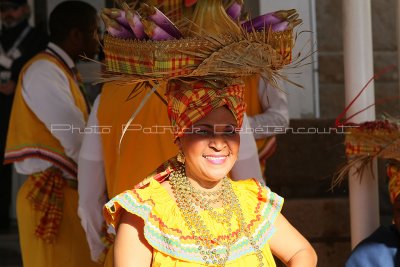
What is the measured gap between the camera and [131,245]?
132 inches

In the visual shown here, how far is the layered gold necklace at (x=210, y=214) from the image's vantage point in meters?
3.41

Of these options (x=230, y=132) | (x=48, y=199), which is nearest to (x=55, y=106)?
(x=48, y=199)

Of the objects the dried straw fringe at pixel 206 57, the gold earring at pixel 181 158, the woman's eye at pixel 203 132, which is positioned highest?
the dried straw fringe at pixel 206 57

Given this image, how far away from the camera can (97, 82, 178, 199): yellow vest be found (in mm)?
4492

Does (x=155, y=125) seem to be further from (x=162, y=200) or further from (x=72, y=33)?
(x=72, y=33)

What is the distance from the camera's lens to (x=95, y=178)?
4812 mm

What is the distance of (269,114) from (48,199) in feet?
4.54

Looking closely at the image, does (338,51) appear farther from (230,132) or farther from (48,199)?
(230,132)

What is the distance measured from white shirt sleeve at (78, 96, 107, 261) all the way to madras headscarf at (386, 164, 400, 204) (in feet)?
4.54

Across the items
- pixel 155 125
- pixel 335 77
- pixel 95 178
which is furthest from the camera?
pixel 335 77

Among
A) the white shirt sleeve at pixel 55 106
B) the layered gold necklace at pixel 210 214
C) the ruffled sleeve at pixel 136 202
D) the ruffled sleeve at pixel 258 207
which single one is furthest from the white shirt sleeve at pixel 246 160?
the white shirt sleeve at pixel 55 106

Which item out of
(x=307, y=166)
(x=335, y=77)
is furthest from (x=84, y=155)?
(x=335, y=77)

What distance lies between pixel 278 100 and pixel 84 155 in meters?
1.54

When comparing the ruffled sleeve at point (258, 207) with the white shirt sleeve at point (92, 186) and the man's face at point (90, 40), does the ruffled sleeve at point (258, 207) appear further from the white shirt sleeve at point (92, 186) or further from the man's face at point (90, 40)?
the man's face at point (90, 40)
